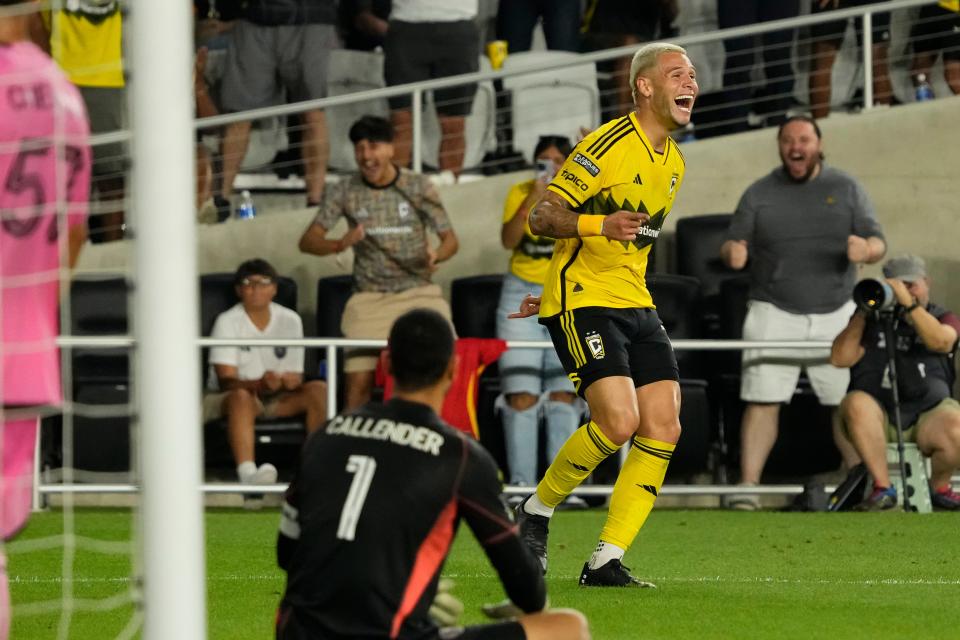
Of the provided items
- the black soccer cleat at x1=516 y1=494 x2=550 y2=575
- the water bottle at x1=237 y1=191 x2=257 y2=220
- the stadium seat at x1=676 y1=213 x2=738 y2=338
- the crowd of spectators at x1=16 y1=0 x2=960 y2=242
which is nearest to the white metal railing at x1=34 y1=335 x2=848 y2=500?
the stadium seat at x1=676 y1=213 x2=738 y2=338

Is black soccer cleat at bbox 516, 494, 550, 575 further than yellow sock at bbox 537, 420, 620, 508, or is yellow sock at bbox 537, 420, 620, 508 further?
black soccer cleat at bbox 516, 494, 550, 575

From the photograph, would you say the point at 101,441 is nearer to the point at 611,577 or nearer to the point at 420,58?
the point at 420,58

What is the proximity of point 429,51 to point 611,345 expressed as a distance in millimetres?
6457

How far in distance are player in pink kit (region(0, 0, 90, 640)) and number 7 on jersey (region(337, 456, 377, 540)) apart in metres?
0.90

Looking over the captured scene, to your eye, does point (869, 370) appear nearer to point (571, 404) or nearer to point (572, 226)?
point (571, 404)

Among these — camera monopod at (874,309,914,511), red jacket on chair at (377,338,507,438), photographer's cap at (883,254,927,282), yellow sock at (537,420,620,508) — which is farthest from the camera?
photographer's cap at (883,254,927,282)

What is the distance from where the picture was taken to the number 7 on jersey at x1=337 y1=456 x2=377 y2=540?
14.5ft

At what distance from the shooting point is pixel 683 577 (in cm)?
793

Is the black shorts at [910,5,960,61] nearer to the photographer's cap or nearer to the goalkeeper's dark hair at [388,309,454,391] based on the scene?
the photographer's cap

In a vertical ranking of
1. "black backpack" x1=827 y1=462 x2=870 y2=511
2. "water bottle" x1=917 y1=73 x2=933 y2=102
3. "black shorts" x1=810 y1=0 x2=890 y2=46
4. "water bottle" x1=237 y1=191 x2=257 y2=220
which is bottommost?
"black backpack" x1=827 y1=462 x2=870 y2=511

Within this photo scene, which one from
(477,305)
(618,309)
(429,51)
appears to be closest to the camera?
(618,309)

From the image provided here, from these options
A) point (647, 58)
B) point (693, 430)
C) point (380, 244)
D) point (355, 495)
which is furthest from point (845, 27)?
point (355, 495)

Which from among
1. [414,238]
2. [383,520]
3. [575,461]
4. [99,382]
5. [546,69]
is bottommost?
[99,382]

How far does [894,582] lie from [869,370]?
3.85 meters
